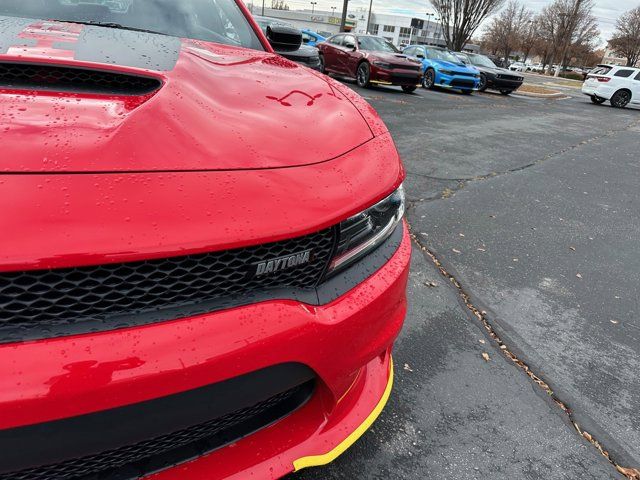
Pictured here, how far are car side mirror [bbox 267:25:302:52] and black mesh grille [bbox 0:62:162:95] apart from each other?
1.53 m

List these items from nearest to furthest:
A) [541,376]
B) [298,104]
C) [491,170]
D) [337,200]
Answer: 1. [337,200]
2. [298,104]
3. [541,376]
4. [491,170]

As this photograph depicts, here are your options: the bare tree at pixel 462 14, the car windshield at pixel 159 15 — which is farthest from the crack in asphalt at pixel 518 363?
the bare tree at pixel 462 14

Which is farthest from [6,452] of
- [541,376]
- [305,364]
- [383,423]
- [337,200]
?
[541,376]

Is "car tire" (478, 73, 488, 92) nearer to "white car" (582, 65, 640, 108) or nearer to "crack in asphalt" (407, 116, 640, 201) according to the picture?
"white car" (582, 65, 640, 108)

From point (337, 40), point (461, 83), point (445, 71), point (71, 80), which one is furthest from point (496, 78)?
point (71, 80)

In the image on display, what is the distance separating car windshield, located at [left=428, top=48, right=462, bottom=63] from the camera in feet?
55.6

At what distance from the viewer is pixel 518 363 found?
7.82 feet

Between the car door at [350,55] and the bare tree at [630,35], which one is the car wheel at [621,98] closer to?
the car door at [350,55]

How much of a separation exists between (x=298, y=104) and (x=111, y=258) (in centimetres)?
86

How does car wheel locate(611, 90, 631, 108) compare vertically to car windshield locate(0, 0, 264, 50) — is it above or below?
below

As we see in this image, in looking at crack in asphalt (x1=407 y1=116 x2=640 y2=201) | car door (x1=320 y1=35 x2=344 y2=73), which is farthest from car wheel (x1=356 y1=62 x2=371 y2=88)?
crack in asphalt (x1=407 y1=116 x2=640 y2=201)

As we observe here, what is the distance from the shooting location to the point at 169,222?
0.94 meters

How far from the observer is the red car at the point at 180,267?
0.85 meters

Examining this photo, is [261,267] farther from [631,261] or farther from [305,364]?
[631,261]
